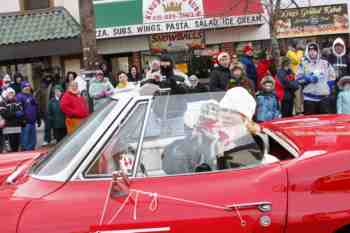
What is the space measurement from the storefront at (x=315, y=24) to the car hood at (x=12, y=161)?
14.7m

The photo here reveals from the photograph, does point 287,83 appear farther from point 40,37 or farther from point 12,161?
point 40,37

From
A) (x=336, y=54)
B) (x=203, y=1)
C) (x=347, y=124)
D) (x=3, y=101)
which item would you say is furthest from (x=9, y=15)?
(x=347, y=124)

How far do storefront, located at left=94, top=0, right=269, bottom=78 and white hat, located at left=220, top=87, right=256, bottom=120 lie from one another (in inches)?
535

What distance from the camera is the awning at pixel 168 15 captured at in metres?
17.3

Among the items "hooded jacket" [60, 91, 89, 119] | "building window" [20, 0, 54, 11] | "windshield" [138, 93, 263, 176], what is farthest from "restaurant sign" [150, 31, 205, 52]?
"windshield" [138, 93, 263, 176]

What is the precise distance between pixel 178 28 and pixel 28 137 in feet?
25.2

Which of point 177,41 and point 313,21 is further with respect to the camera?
point 177,41

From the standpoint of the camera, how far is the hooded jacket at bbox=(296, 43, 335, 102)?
952 centimetres

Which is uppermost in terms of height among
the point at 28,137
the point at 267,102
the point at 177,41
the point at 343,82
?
the point at 177,41

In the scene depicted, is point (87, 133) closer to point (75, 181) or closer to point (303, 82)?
point (75, 181)

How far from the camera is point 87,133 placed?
3.27 m

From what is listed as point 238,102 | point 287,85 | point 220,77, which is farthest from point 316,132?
point 287,85

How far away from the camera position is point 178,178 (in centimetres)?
306

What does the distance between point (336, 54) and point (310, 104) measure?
165 centimetres
